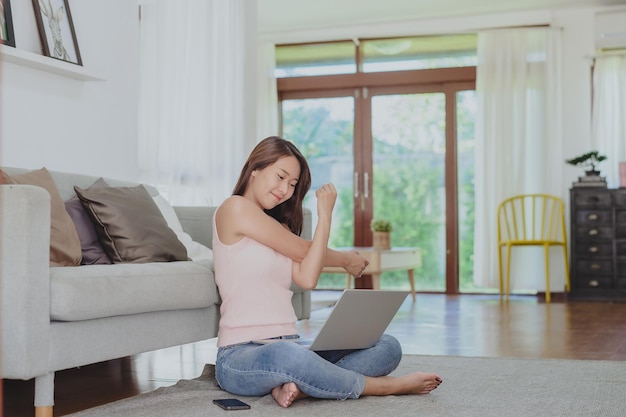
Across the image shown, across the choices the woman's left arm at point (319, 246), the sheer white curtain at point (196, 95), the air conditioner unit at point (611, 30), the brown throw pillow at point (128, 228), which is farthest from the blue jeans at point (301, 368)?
the air conditioner unit at point (611, 30)

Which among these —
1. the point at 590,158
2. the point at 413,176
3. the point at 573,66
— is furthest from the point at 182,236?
the point at 573,66

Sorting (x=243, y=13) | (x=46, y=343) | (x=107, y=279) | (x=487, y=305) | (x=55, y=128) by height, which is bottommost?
(x=487, y=305)

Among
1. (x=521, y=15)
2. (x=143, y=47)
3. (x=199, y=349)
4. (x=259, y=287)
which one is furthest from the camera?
(x=521, y=15)

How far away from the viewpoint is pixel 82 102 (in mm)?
3918

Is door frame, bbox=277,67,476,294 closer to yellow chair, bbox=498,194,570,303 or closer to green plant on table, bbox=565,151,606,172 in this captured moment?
yellow chair, bbox=498,194,570,303

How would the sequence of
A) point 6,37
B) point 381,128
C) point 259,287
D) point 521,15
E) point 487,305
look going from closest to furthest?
point 259,287, point 6,37, point 487,305, point 521,15, point 381,128

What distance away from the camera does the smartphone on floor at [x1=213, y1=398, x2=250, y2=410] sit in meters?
2.05

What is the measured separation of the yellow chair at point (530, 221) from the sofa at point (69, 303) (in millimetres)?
4872

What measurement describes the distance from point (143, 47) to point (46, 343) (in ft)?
10.6

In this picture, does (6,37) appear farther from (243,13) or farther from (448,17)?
(448,17)

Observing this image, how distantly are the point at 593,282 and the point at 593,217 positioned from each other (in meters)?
0.54

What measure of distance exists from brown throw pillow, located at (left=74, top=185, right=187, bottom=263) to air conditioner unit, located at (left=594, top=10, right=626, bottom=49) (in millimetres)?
5329

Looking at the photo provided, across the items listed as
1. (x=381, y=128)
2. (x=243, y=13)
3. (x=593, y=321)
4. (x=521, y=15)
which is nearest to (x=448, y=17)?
(x=521, y=15)

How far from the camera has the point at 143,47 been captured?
4.86 metres
